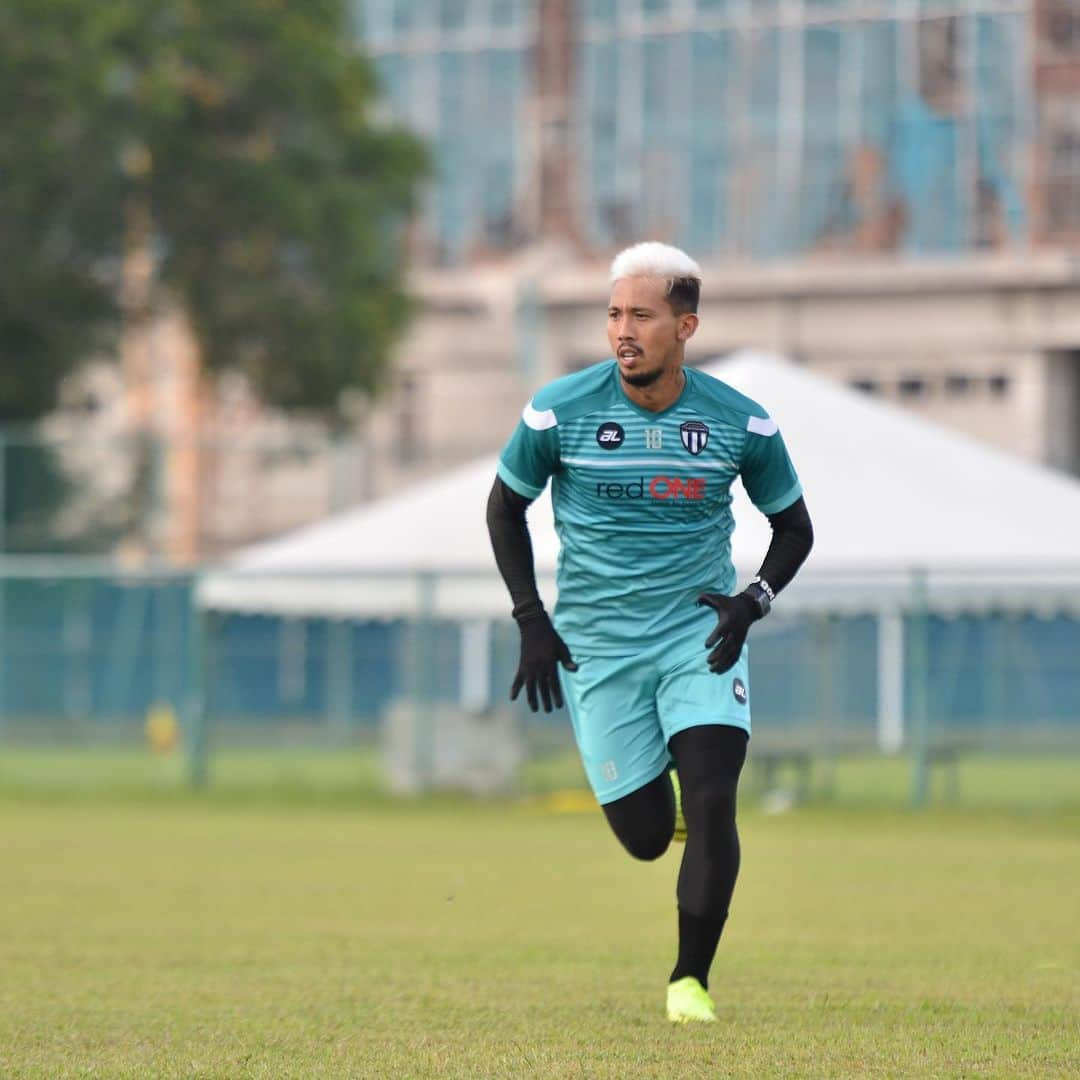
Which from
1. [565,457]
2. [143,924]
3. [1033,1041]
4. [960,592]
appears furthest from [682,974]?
[960,592]

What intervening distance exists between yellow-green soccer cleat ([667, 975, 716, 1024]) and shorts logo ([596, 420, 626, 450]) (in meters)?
1.31

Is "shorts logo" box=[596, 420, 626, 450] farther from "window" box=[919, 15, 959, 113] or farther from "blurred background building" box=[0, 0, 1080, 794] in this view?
"window" box=[919, 15, 959, 113]

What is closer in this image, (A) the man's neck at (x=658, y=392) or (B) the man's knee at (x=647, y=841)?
(A) the man's neck at (x=658, y=392)

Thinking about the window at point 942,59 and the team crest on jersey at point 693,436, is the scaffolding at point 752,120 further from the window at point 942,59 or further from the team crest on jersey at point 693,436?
the team crest on jersey at point 693,436

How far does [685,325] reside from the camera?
6785 millimetres

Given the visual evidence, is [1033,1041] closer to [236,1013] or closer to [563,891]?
[236,1013]

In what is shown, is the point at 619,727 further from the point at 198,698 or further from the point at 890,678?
the point at 890,678

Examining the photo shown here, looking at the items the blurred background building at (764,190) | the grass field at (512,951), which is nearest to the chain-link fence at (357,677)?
the grass field at (512,951)

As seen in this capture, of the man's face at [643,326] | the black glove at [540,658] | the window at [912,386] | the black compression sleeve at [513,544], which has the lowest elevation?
the black glove at [540,658]

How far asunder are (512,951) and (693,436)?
3.14 metres

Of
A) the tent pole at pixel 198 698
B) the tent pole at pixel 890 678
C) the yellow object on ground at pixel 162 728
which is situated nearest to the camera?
the tent pole at pixel 198 698

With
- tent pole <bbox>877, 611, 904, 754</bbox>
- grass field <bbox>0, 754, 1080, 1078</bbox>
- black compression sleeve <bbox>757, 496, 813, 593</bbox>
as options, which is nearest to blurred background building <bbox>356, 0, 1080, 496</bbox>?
tent pole <bbox>877, 611, 904, 754</bbox>

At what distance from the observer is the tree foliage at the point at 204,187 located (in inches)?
1403

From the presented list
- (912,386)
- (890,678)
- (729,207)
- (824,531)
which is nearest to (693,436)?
(824,531)
